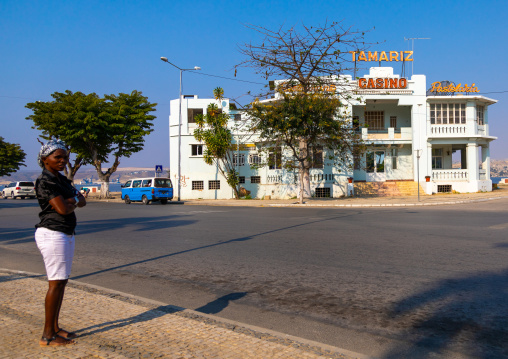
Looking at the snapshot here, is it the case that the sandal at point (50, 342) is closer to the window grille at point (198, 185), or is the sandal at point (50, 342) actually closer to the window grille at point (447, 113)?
the window grille at point (198, 185)

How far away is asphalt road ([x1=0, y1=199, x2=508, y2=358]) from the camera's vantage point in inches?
176

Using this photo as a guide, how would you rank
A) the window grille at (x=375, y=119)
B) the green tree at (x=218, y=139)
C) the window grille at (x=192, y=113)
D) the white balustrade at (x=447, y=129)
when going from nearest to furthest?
the white balustrade at (x=447, y=129), the green tree at (x=218, y=139), the window grille at (x=375, y=119), the window grille at (x=192, y=113)

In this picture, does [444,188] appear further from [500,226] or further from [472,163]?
[500,226]

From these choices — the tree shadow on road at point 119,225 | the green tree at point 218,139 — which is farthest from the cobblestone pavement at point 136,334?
the green tree at point 218,139

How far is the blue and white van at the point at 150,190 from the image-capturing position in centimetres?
3019

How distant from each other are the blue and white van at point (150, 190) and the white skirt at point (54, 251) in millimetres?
26512

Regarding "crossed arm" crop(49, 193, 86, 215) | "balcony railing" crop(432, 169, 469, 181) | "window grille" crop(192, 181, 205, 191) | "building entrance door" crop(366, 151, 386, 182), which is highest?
"building entrance door" crop(366, 151, 386, 182)

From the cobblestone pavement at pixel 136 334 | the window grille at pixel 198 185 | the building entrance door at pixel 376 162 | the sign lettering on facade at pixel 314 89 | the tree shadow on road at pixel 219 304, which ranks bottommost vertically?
the tree shadow on road at pixel 219 304

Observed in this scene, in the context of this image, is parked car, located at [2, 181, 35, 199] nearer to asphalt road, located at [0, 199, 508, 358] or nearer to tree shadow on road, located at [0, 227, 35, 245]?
tree shadow on road, located at [0, 227, 35, 245]

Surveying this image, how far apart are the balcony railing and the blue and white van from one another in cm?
1973

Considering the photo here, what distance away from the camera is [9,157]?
62.5m

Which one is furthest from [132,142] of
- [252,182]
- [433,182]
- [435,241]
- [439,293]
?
[439,293]

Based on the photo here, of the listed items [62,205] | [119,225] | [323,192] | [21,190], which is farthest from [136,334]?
[21,190]

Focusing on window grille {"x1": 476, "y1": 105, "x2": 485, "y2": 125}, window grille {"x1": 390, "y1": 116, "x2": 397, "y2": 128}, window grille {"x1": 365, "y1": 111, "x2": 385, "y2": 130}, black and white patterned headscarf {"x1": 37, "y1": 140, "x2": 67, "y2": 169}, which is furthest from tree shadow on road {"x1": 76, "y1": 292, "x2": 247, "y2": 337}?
window grille {"x1": 476, "y1": 105, "x2": 485, "y2": 125}
